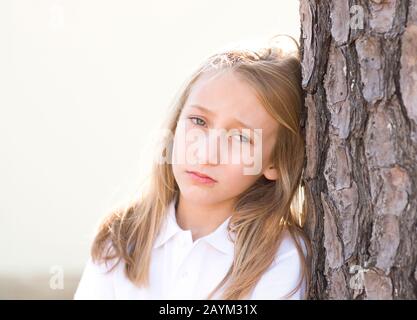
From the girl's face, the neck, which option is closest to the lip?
the girl's face

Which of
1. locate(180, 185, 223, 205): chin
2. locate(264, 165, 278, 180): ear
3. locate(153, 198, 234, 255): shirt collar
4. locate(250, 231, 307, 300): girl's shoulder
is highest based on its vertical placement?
locate(264, 165, 278, 180): ear

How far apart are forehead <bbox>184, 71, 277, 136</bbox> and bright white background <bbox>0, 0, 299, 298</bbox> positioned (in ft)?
5.99

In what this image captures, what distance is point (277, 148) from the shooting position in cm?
195

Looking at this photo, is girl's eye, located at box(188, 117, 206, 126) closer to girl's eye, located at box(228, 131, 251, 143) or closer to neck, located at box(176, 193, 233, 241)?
girl's eye, located at box(228, 131, 251, 143)

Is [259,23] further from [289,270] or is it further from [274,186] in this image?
[289,270]

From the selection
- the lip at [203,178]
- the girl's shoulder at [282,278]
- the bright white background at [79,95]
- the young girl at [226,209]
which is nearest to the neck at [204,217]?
the young girl at [226,209]

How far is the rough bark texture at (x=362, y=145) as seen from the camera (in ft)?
5.00

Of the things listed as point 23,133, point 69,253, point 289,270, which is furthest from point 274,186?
point 23,133

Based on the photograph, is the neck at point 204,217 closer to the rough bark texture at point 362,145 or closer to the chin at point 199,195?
the chin at point 199,195

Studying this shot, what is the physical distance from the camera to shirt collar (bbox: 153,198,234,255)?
192 centimetres

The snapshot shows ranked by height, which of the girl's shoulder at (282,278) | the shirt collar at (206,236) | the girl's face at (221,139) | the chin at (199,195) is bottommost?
the girl's shoulder at (282,278)

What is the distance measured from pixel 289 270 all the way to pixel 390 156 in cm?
45

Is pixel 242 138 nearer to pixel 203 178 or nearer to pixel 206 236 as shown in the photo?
pixel 203 178

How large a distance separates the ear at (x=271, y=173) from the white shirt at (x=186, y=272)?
18 centimetres
